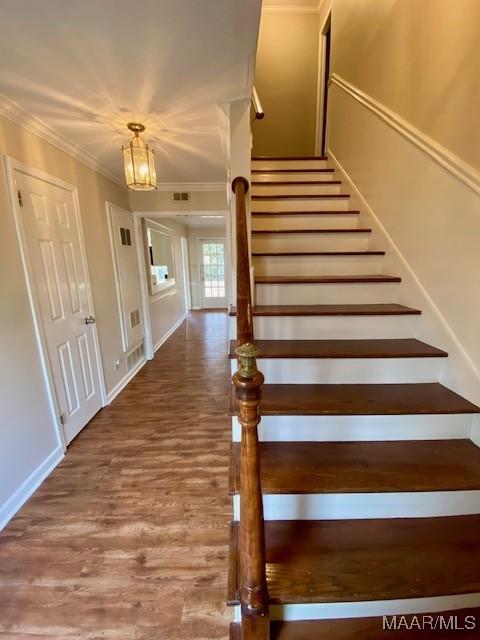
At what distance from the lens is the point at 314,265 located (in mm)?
2148

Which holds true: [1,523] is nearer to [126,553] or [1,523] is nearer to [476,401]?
[126,553]

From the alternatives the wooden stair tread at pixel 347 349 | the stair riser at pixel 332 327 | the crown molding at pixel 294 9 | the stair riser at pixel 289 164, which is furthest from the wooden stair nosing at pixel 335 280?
the crown molding at pixel 294 9

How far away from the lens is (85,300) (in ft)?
8.85

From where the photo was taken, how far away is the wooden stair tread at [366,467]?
1.12 metres

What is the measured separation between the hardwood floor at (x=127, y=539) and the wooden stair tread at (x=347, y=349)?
1025 millimetres

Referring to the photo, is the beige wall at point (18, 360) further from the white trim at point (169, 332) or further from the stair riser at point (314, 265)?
the white trim at point (169, 332)

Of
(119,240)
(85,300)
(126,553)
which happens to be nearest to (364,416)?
(126,553)

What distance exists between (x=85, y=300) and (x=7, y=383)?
3.56 feet

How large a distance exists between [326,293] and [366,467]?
42.3 inches

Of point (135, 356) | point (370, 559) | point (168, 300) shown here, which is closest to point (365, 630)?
point (370, 559)

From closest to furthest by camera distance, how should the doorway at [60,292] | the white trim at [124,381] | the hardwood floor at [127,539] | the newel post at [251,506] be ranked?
the newel post at [251,506] < the hardwood floor at [127,539] < the doorway at [60,292] < the white trim at [124,381]

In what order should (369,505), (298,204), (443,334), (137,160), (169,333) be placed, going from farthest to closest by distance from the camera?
(169,333)
(298,204)
(137,160)
(443,334)
(369,505)

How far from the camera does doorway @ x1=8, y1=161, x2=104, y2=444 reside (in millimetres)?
2000

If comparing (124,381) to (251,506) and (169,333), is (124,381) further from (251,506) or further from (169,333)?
(251,506)
